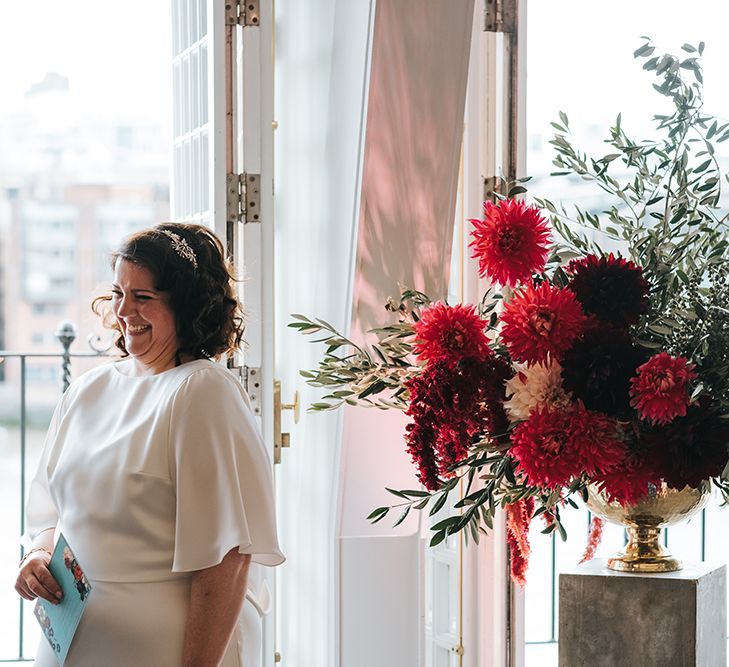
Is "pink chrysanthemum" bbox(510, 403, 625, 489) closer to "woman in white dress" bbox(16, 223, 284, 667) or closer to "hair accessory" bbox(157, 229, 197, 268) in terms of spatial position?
"woman in white dress" bbox(16, 223, 284, 667)

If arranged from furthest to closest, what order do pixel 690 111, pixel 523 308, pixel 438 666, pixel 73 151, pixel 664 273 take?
pixel 73 151, pixel 438 666, pixel 690 111, pixel 664 273, pixel 523 308

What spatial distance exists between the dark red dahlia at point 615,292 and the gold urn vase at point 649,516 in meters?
0.22

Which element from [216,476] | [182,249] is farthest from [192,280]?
[216,476]

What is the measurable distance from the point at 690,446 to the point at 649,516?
0.22 meters

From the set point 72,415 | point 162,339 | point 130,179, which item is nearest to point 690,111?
point 162,339

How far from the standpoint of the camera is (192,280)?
166cm

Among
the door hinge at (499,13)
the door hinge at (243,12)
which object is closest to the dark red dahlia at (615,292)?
the door hinge at (243,12)

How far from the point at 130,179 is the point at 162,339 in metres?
9.06

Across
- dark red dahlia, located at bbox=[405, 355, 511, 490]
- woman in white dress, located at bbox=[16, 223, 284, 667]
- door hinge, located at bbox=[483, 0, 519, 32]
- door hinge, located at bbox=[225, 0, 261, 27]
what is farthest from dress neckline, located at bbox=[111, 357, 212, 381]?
door hinge, located at bbox=[483, 0, 519, 32]

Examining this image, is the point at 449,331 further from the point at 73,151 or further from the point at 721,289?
the point at 73,151

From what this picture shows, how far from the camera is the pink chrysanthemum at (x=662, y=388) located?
1.21 m

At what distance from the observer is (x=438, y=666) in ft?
8.93

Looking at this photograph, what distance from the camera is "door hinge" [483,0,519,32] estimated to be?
2.67 m

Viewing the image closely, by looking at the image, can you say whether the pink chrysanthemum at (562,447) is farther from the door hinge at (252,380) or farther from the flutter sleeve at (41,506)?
the door hinge at (252,380)
